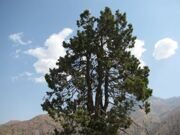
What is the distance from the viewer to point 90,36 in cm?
2930

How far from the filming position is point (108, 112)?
27.5 m

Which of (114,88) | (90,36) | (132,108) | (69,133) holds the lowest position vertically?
(69,133)

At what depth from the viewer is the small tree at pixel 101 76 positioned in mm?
28000

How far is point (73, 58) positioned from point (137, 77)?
5767 millimetres

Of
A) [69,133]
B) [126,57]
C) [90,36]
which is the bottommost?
[69,133]

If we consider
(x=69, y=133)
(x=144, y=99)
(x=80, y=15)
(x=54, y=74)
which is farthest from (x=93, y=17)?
(x=69, y=133)

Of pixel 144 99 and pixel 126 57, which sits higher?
pixel 126 57

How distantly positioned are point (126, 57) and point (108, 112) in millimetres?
4992

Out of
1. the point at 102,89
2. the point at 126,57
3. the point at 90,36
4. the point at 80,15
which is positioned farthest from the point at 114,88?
the point at 80,15

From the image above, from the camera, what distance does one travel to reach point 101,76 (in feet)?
95.3

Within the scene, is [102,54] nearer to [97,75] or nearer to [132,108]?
[97,75]

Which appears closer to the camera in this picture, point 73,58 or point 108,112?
point 108,112

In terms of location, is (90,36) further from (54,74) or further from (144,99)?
(144,99)

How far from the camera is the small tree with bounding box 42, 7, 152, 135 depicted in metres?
28.0
